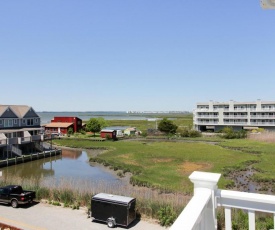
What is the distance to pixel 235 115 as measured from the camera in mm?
77562

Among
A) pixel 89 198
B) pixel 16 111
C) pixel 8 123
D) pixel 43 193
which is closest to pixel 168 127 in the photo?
pixel 16 111

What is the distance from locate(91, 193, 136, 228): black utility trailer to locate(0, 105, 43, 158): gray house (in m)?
29.0

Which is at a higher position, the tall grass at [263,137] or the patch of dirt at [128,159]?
the tall grass at [263,137]

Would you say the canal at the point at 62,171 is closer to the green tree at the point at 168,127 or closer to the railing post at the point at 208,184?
the railing post at the point at 208,184

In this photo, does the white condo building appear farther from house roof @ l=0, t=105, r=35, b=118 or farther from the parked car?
the parked car

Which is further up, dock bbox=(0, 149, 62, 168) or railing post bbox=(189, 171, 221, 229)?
railing post bbox=(189, 171, 221, 229)

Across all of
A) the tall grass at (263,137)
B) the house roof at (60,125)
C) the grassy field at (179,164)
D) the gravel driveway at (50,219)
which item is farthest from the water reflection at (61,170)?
the tall grass at (263,137)

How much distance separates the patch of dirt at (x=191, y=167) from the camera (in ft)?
104

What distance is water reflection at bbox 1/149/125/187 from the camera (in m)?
30.5

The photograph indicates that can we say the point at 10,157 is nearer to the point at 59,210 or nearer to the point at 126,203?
the point at 59,210

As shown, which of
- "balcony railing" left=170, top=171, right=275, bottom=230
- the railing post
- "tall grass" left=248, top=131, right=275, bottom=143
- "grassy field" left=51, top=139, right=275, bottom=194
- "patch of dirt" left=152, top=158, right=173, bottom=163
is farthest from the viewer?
"tall grass" left=248, top=131, right=275, bottom=143

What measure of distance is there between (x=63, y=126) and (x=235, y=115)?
45773mm

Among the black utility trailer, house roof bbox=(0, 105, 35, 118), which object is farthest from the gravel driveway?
house roof bbox=(0, 105, 35, 118)

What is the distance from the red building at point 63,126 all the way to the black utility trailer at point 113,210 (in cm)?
5923
